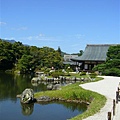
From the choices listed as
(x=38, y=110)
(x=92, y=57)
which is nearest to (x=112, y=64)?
(x=92, y=57)

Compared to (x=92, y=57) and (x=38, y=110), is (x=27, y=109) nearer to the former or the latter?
(x=38, y=110)

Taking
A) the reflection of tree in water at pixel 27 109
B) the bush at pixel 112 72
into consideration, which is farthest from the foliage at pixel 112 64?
the reflection of tree in water at pixel 27 109

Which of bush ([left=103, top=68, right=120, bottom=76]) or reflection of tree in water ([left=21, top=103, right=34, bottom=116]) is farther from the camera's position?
bush ([left=103, top=68, right=120, bottom=76])

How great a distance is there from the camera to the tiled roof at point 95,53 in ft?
117

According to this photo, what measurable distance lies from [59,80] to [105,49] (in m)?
13.6

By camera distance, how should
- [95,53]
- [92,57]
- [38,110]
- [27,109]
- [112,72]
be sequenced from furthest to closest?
1. [95,53]
2. [92,57]
3. [112,72]
4. [27,109]
5. [38,110]

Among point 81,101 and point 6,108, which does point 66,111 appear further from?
point 6,108

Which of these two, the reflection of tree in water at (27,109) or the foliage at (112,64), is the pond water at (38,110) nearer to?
the reflection of tree in water at (27,109)

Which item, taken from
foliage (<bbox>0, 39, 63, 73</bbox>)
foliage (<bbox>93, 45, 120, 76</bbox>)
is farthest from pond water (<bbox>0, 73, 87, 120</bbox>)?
foliage (<bbox>0, 39, 63, 73</bbox>)

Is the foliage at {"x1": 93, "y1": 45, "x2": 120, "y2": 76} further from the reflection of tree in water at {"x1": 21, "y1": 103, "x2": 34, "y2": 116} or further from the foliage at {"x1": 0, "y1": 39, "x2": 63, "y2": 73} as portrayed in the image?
the reflection of tree in water at {"x1": 21, "y1": 103, "x2": 34, "y2": 116}

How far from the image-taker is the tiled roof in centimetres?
3553

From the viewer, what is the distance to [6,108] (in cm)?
1220

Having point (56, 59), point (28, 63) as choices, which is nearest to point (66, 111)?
point (28, 63)

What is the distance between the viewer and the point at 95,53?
37.3 metres
